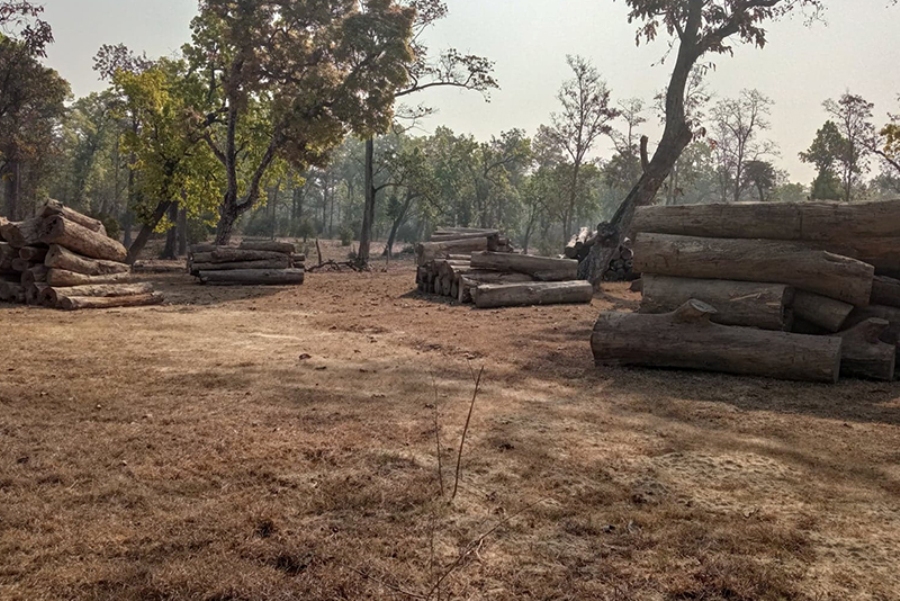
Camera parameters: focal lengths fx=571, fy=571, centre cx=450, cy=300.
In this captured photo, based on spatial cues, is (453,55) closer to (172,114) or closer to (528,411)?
(172,114)

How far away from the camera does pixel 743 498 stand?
3.42 m

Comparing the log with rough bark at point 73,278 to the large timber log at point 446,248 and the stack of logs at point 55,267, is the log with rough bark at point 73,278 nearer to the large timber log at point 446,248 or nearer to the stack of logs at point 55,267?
the stack of logs at point 55,267

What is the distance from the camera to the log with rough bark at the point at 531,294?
1337 cm

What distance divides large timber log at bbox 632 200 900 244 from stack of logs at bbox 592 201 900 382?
0.01 metres

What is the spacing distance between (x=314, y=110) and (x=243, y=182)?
1006cm

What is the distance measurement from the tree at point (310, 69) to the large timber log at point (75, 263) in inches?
331

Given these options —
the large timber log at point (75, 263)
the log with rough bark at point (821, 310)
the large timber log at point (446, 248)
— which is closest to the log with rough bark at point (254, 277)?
the large timber log at point (446, 248)

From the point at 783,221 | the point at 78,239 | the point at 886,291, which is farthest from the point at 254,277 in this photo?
the point at 886,291

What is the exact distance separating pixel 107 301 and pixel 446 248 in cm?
1044

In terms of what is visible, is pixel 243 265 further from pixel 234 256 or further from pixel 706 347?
pixel 706 347

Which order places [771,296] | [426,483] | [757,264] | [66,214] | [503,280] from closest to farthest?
[426,483] < [771,296] < [757,264] < [66,214] < [503,280]

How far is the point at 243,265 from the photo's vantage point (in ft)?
59.4

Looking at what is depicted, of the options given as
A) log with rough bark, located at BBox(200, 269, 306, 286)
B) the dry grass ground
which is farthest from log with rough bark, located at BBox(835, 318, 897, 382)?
log with rough bark, located at BBox(200, 269, 306, 286)

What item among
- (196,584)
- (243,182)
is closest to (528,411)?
(196,584)
